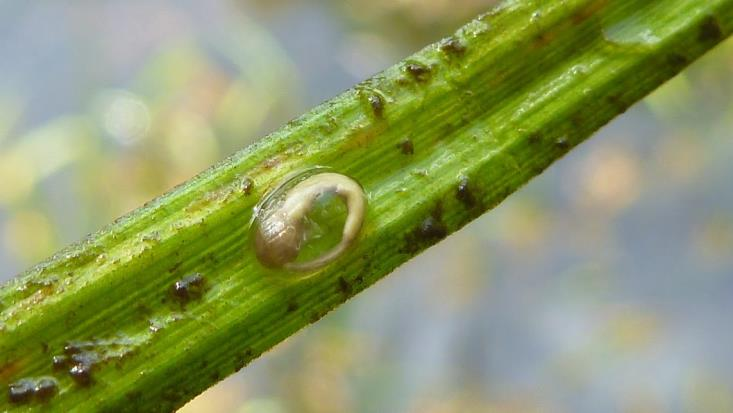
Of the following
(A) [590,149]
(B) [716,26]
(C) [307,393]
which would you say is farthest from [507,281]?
(B) [716,26]

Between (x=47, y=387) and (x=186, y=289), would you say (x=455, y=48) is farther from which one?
(x=47, y=387)

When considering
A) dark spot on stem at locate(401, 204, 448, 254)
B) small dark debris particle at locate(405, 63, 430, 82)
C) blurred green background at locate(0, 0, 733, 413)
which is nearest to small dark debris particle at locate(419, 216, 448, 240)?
dark spot on stem at locate(401, 204, 448, 254)

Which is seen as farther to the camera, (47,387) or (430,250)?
(430,250)

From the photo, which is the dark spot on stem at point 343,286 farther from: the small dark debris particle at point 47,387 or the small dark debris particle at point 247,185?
the small dark debris particle at point 47,387

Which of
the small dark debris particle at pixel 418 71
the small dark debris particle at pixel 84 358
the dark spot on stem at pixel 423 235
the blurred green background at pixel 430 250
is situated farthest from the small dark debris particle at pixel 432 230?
the blurred green background at pixel 430 250

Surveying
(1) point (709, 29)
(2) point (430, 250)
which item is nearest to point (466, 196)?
(1) point (709, 29)

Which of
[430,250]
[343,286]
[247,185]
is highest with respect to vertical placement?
[247,185]
